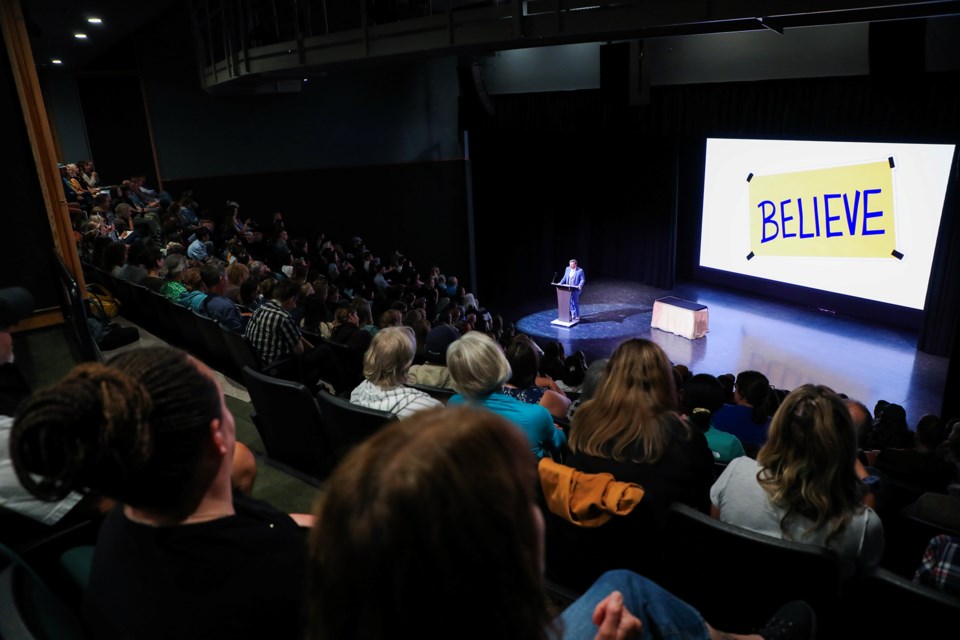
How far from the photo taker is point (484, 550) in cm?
69

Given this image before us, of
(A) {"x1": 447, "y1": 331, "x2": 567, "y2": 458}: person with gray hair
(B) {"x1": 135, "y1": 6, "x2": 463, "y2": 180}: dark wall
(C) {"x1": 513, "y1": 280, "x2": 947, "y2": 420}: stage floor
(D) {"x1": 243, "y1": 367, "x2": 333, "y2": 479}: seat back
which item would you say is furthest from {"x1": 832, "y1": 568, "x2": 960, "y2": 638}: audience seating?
(B) {"x1": 135, "y1": 6, "x2": 463, "y2": 180}: dark wall

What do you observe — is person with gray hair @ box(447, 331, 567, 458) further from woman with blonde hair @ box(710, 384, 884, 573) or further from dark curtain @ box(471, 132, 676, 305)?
dark curtain @ box(471, 132, 676, 305)

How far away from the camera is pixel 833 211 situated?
30.2 ft

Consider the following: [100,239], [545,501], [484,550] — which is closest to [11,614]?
[484,550]

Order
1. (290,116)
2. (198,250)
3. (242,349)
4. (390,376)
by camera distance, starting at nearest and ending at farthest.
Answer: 1. (390,376)
2. (242,349)
3. (198,250)
4. (290,116)

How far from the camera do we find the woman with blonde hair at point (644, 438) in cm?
202

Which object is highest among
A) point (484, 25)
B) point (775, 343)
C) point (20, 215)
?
point (484, 25)

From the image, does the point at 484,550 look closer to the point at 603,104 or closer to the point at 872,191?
the point at 603,104

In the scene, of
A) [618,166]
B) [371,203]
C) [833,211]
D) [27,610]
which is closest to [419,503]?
[27,610]

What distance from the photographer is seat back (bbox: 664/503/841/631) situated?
66.4 inches

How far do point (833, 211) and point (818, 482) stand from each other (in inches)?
336

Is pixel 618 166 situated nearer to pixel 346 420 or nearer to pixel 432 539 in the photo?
pixel 346 420

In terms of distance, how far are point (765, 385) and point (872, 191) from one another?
20.6 ft

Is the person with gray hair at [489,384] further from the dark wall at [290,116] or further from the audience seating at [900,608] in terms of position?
the dark wall at [290,116]
